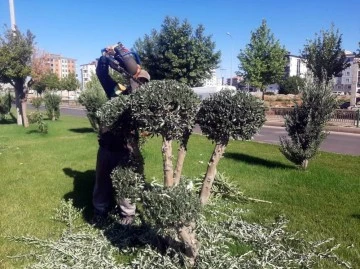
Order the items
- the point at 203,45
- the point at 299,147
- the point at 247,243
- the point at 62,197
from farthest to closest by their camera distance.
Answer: the point at 203,45, the point at 299,147, the point at 62,197, the point at 247,243

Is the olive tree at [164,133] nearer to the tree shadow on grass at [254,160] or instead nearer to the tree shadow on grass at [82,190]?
the tree shadow on grass at [82,190]

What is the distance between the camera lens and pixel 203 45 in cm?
3434

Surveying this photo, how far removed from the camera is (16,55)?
17.6 m

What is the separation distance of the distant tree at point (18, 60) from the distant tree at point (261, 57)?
19098mm

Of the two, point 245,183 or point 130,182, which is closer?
point 130,182

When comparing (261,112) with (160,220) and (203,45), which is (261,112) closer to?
(160,220)

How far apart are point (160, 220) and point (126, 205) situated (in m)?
1.69

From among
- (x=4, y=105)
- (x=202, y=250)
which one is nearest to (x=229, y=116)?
(x=202, y=250)

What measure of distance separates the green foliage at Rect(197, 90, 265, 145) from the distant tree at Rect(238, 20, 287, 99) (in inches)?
1135

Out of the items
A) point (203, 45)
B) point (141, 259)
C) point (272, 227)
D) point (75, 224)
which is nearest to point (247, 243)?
point (272, 227)

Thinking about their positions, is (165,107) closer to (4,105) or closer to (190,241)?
(190,241)

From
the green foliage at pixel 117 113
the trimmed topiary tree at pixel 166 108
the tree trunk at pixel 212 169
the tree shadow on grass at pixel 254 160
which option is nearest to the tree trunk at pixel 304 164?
the tree shadow on grass at pixel 254 160

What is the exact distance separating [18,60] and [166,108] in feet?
57.5

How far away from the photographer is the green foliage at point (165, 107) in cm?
291
